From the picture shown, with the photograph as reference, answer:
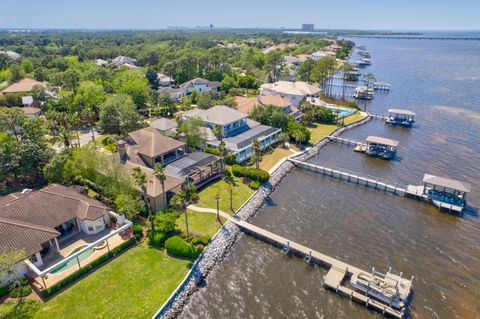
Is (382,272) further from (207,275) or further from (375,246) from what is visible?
(207,275)

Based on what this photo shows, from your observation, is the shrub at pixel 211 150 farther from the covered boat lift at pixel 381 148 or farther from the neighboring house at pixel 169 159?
the covered boat lift at pixel 381 148

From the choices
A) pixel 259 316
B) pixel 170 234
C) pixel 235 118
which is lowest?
pixel 259 316

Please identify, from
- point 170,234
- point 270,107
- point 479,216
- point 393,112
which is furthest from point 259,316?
point 393,112

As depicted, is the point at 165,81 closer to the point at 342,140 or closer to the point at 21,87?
the point at 21,87

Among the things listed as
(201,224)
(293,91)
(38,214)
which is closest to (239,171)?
(201,224)

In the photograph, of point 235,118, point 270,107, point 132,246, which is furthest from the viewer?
point 270,107

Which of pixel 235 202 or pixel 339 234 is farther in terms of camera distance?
pixel 235 202
